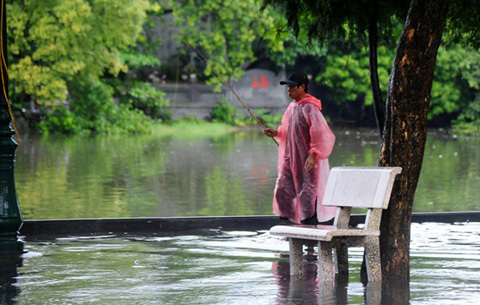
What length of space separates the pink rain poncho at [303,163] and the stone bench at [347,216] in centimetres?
185

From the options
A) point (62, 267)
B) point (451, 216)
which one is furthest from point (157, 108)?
point (62, 267)

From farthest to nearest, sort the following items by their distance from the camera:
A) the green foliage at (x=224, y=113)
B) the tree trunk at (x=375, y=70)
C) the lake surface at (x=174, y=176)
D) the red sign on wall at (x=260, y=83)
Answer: the red sign on wall at (x=260, y=83) → the green foliage at (x=224, y=113) → the lake surface at (x=174, y=176) → the tree trunk at (x=375, y=70)

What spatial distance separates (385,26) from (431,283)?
2697 mm

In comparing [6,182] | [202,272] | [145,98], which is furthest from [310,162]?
[145,98]

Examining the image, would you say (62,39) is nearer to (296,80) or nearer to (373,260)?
(296,80)

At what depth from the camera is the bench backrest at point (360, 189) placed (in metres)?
8.68

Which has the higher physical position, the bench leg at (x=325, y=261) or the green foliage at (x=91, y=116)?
the bench leg at (x=325, y=261)

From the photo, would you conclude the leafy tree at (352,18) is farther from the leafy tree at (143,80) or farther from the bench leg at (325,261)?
the leafy tree at (143,80)

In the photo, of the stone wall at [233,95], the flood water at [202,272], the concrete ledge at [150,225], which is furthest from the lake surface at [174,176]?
the stone wall at [233,95]

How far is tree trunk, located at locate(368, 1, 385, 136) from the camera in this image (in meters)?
9.66

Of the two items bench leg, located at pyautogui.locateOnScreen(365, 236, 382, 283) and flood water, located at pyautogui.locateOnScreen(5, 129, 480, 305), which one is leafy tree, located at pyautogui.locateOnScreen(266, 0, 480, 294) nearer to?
bench leg, located at pyautogui.locateOnScreen(365, 236, 382, 283)

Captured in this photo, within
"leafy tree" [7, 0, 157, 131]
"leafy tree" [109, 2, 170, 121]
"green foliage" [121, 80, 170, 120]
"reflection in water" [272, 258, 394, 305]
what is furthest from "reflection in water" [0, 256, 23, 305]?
"green foliage" [121, 80, 170, 120]

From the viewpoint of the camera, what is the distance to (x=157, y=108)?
5000 cm

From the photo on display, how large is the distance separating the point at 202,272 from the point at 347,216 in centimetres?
131
